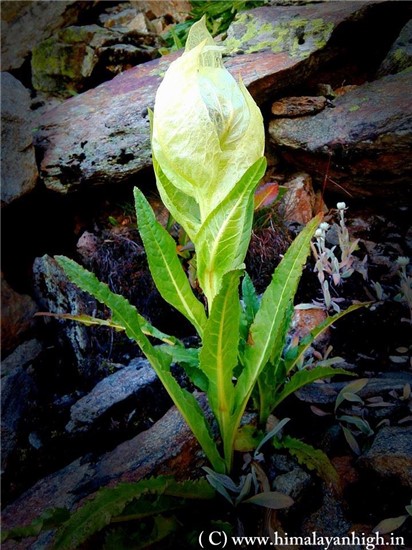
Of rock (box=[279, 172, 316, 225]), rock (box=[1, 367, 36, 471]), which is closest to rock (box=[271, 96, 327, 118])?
rock (box=[279, 172, 316, 225])

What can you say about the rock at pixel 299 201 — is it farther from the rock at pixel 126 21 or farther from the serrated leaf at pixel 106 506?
the rock at pixel 126 21

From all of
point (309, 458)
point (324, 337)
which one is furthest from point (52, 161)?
point (309, 458)

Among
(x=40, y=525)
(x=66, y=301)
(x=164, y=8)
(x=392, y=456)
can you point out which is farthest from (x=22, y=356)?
(x=164, y=8)

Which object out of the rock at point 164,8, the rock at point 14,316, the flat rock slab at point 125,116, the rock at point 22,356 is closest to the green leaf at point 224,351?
the rock at point 22,356

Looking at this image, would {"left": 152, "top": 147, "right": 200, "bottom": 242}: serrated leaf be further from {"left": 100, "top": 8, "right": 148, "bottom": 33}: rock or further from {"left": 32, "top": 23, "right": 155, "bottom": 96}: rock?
{"left": 100, "top": 8, "right": 148, "bottom": 33}: rock

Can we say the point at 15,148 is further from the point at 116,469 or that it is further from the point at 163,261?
the point at 116,469

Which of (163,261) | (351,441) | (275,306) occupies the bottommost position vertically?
(351,441)
